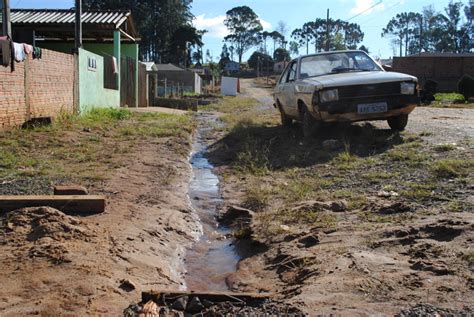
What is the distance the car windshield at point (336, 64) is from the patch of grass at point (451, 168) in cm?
351

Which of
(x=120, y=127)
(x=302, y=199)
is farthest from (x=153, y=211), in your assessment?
(x=120, y=127)

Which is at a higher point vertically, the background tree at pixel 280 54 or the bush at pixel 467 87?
the background tree at pixel 280 54

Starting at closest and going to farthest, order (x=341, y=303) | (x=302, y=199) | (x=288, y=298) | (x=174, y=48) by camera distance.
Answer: (x=341, y=303) < (x=288, y=298) < (x=302, y=199) < (x=174, y=48)

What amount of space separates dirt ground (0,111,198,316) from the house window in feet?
30.6

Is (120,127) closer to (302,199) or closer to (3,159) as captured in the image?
(3,159)

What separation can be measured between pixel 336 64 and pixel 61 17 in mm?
13359

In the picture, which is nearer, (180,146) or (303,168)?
(303,168)

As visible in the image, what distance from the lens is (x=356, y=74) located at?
8.83 m

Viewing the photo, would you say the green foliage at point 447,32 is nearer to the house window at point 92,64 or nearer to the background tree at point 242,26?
the background tree at point 242,26

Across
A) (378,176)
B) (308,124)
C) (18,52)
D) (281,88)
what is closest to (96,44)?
(18,52)

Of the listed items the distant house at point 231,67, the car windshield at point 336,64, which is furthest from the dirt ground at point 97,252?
the distant house at point 231,67

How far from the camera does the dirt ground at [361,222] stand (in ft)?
9.75

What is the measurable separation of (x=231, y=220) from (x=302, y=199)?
80cm

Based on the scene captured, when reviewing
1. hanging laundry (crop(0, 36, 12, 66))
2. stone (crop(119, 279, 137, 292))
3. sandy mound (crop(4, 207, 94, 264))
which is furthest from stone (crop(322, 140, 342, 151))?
hanging laundry (crop(0, 36, 12, 66))
